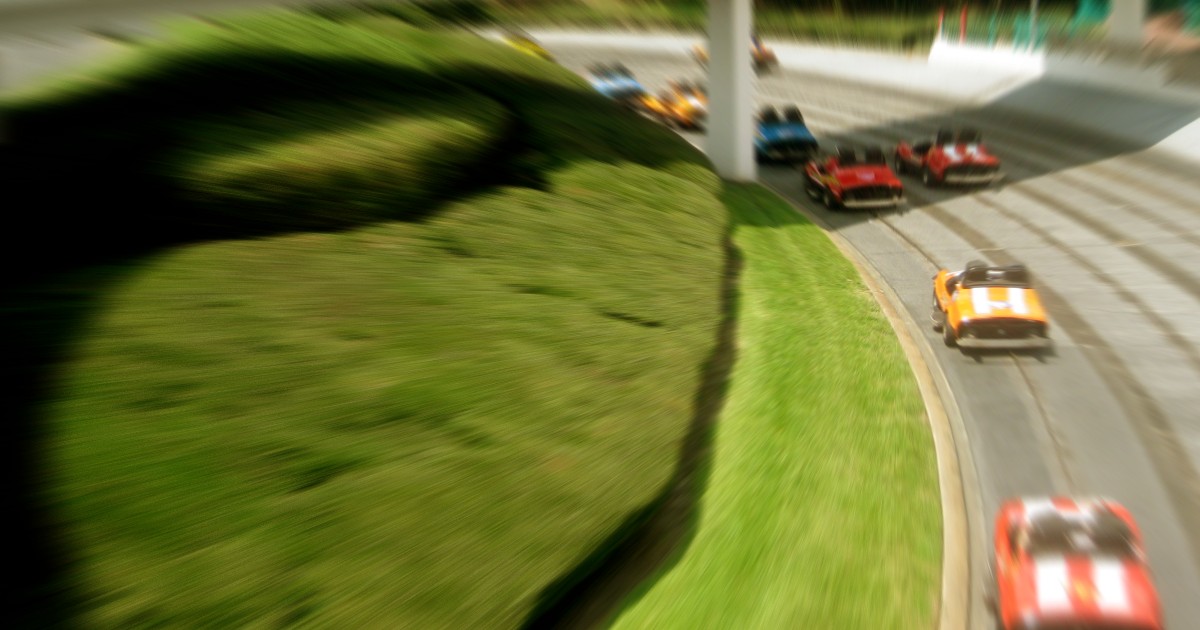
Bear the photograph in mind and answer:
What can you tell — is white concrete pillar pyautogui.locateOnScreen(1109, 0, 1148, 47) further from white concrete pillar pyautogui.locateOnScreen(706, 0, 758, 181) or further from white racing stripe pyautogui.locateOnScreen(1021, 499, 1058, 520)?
white racing stripe pyautogui.locateOnScreen(1021, 499, 1058, 520)

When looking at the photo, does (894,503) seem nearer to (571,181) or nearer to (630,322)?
(630,322)

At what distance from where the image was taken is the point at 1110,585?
1287cm

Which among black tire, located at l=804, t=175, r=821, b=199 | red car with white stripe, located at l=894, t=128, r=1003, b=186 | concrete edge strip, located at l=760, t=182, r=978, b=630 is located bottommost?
concrete edge strip, located at l=760, t=182, r=978, b=630

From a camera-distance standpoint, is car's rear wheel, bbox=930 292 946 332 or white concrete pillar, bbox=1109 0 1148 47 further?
white concrete pillar, bbox=1109 0 1148 47

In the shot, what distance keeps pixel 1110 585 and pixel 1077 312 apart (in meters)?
12.2

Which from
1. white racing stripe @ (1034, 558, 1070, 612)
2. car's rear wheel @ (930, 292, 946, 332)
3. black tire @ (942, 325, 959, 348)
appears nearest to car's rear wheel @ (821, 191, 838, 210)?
car's rear wheel @ (930, 292, 946, 332)

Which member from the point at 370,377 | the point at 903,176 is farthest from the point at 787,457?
the point at 903,176

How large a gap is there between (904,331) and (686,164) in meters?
6.38

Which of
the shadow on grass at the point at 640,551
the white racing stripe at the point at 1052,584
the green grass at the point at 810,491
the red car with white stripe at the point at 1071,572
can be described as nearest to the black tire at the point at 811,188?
the green grass at the point at 810,491

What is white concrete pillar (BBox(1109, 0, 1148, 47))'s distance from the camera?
137ft

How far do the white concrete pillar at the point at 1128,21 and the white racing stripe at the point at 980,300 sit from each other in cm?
2627

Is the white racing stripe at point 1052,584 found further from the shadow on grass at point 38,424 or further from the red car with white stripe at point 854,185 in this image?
the red car with white stripe at point 854,185

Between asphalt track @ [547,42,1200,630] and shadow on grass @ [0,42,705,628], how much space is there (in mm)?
6183

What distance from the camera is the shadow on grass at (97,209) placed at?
27.2 feet
